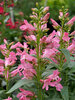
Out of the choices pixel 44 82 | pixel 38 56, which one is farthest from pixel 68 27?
pixel 44 82

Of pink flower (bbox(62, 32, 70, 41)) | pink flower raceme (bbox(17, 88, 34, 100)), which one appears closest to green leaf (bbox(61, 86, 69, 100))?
pink flower raceme (bbox(17, 88, 34, 100))

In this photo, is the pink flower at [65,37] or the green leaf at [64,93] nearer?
the green leaf at [64,93]

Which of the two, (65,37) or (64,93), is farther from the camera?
(65,37)

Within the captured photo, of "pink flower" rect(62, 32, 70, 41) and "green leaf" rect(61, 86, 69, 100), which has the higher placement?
"pink flower" rect(62, 32, 70, 41)

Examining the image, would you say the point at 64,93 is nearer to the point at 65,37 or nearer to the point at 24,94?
the point at 24,94

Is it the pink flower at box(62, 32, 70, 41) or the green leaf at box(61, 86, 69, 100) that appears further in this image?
the pink flower at box(62, 32, 70, 41)

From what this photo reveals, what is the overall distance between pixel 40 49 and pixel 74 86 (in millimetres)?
1040

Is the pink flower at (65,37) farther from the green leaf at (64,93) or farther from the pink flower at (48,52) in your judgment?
the green leaf at (64,93)

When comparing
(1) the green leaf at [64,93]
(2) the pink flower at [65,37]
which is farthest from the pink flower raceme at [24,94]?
(2) the pink flower at [65,37]

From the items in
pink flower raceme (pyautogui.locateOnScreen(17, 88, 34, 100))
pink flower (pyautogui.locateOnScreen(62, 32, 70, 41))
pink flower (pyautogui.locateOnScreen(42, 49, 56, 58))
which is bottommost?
pink flower raceme (pyautogui.locateOnScreen(17, 88, 34, 100))

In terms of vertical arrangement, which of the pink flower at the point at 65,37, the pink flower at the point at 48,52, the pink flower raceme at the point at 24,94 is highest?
the pink flower at the point at 65,37

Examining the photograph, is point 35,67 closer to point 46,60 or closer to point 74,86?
point 46,60

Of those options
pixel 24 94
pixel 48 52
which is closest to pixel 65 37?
pixel 48 52

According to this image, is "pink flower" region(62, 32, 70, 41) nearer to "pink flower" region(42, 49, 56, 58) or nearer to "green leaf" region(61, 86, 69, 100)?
"pink flower" region(42, 49, 56, 58)
